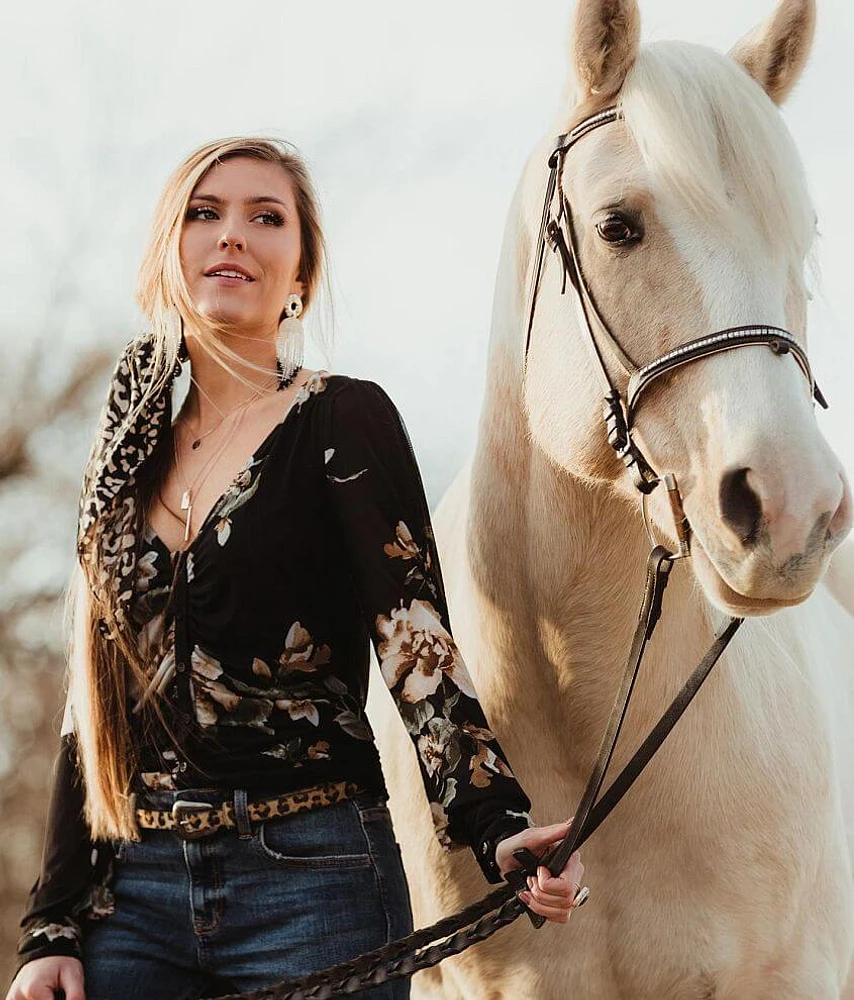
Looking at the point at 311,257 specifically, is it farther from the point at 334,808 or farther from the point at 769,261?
the point at 334,808

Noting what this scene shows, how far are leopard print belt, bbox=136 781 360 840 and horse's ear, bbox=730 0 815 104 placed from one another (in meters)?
1.32

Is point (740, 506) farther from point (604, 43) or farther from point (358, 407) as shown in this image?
point (604, 43)

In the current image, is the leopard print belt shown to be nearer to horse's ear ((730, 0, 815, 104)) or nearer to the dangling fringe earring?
the dangling fringe earring

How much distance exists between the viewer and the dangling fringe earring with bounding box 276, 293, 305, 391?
6.27 feet

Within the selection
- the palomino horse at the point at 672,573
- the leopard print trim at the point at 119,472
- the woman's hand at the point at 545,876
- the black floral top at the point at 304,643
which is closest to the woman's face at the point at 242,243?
the leopard print trim at the point at 119,472

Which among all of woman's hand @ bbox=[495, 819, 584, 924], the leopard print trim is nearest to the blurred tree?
the leopard print trim

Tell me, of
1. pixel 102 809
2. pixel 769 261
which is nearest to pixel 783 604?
pixel 769 261

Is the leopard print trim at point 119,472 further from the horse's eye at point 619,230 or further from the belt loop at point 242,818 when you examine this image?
the horse's eye at point 619,230

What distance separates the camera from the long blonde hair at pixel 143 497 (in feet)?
5.58

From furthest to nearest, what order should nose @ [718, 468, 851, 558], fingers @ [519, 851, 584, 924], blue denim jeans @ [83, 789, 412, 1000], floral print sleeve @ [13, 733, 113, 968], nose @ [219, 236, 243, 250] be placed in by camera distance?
nose @ [219, 236, 243, 250], floral print sleeve @ [13, 733, 113, 968], blue denim jeans @ [83, 789, 412, 1000], fingers @ [519, 851, 584, 924], nose @ [718, 468, 851, 558]

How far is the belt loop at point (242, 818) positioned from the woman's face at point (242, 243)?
0.76 metres

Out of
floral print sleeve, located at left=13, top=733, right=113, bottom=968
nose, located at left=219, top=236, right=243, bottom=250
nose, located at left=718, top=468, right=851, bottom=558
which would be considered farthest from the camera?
nose, located at left=219, top=236, right=243, bottom=250

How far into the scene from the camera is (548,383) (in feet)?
6.04

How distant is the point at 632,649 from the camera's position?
5.55ft
